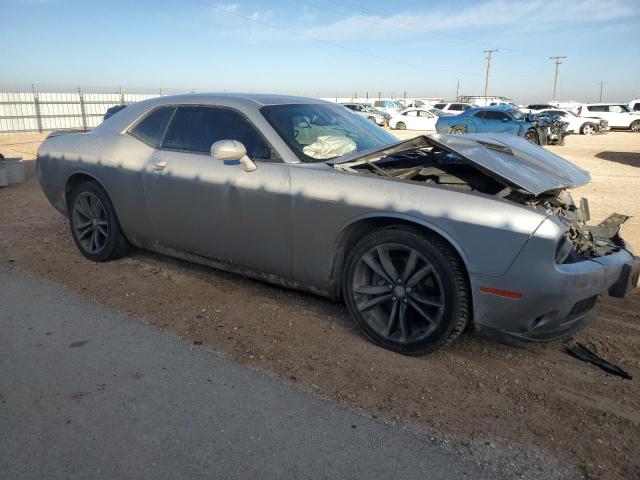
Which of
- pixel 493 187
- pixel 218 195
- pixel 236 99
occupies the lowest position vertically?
pixel 218 195

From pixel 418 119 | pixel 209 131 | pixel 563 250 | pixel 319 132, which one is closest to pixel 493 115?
pixel 418 119

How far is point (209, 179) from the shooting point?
3.89 metres

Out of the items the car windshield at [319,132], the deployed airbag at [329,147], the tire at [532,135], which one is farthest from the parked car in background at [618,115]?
the deployed airbag at [329,147]

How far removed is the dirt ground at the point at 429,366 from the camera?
2.44m

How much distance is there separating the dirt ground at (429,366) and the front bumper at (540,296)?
0.29 m

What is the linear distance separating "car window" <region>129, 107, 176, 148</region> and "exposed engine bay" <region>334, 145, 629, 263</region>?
1735mm

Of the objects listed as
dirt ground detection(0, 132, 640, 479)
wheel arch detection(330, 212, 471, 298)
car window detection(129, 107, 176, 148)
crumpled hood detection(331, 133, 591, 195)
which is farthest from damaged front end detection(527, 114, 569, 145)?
wheel arch detection(330, 212, 471, 298)

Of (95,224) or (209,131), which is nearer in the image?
(209,131)

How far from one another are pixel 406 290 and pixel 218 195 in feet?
5.17

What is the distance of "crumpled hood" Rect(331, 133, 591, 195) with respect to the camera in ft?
10.2

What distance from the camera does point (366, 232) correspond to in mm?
3334

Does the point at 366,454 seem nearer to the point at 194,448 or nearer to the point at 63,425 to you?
the point at 194,448

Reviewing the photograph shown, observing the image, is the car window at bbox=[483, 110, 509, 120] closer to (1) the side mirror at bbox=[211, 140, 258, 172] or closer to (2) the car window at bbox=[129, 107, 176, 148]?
(2) the car window at bbox=[129, 107, 176, 148]

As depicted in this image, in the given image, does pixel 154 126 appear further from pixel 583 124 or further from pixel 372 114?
pixel 583 124
